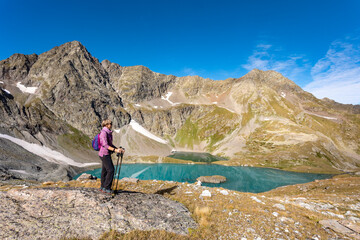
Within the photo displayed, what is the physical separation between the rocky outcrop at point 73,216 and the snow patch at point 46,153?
11975 cm

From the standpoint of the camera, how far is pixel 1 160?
72.1 m

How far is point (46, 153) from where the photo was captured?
111000mm

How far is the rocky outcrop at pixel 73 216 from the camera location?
19.1 feet

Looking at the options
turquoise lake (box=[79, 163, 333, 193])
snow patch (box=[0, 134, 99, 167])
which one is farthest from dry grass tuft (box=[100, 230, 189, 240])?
snow patch (box=[0, 134, 99, 167])

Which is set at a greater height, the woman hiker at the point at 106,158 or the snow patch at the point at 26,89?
the snow patch at the point at 26,89

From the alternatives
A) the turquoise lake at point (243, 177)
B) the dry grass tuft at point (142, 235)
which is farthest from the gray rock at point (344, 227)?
the turquoise lake at point (243, 177)

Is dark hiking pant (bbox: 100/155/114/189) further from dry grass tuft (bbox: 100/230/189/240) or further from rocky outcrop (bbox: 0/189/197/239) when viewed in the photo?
dry grass tuft (bbox: 100/230/189/240)

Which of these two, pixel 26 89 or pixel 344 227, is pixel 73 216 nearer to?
pixel 344 227

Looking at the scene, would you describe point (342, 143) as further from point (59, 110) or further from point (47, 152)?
point (59, 110)

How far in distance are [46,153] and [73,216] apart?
441 ft

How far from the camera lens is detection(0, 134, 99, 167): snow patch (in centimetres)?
10319

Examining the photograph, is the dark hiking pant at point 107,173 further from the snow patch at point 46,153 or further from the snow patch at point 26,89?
the snow patch at point 26,89

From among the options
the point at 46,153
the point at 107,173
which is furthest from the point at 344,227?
the point at 46,153

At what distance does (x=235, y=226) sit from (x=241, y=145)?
180690mm
